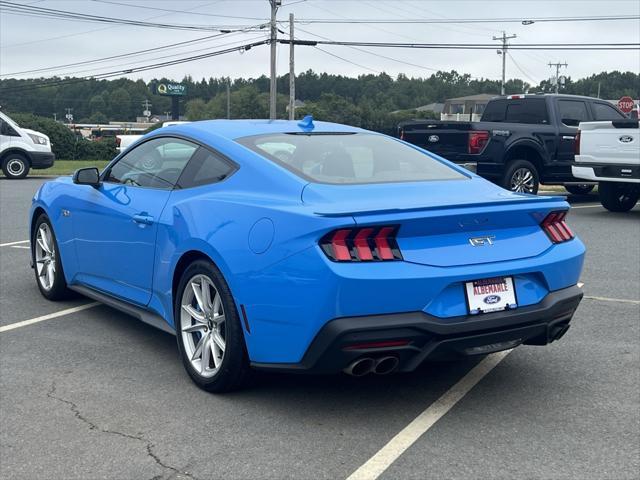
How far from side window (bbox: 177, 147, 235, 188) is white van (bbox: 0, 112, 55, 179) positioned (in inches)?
765

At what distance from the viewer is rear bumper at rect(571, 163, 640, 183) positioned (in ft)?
42.8

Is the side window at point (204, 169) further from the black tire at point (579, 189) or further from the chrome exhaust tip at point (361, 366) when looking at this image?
the black tire at point (579, 189)

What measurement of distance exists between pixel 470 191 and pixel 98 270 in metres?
2.77

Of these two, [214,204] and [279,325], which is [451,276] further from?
[214,204]

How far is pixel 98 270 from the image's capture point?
5.71 m

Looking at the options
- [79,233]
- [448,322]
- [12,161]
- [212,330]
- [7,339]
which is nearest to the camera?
[448,322]

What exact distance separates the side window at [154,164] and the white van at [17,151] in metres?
18.3

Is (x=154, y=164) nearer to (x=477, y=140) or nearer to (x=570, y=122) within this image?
(x=477, y=140)

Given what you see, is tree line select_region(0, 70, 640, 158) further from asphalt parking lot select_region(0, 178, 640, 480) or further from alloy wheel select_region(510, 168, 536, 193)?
asphalt parking lot select_region(0, 178, 640, 480)

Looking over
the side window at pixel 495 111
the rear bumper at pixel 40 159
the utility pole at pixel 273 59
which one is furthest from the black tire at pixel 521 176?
the utility pole at pixel 273 59

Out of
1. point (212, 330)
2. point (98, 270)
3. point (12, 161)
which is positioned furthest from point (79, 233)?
point (12, 161)


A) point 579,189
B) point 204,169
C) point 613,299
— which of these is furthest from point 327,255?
point 579,189

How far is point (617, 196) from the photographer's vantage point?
1426 centimetres

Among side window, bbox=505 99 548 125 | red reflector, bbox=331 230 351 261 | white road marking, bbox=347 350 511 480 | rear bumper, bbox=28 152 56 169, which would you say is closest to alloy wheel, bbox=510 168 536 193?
side window, bbox=505 99 548 125
